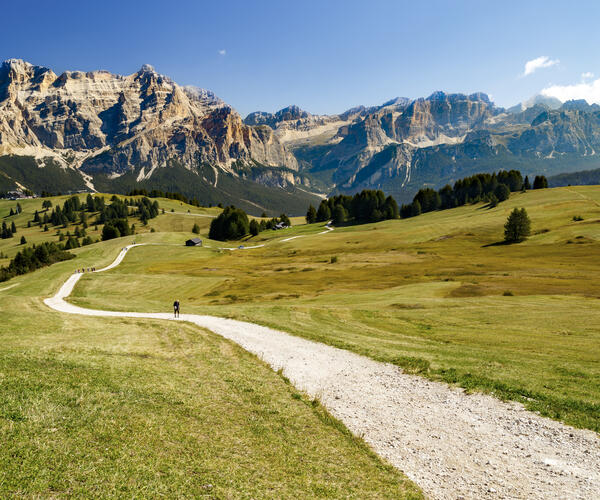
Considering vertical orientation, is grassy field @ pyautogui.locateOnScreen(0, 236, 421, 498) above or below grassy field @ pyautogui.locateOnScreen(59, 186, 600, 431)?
above

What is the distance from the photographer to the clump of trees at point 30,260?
300 feet

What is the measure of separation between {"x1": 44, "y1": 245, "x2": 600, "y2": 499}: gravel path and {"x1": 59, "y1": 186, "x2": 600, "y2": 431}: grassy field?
1.55 metres

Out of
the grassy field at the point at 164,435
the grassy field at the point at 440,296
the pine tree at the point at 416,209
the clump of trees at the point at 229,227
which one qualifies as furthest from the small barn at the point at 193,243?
the grassy field at the point at 164,435

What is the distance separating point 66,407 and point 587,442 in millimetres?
19102

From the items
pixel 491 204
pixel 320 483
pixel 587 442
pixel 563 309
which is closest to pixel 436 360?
pixel 587 442

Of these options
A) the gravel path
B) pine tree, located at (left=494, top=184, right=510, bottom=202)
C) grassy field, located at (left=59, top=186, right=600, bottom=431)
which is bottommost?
grassy field, located at (left=59, top=186, right=600, bottom=431)

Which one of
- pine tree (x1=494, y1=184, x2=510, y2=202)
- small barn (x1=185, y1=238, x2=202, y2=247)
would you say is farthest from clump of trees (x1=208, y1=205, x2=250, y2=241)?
pine tree (x1=494, y1=184, x2=510, y2=202)

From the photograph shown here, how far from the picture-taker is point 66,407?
11.7 meters

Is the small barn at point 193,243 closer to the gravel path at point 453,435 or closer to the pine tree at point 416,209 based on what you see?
the pine tree at point 416,209

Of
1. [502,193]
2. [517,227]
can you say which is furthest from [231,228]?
[502,193]

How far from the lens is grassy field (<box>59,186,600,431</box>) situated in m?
20.3

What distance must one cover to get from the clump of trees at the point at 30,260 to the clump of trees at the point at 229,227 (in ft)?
283

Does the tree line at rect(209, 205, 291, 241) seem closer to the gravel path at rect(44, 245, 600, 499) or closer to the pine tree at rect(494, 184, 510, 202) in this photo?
the pine tree at rect(494, 184, 510, 202)

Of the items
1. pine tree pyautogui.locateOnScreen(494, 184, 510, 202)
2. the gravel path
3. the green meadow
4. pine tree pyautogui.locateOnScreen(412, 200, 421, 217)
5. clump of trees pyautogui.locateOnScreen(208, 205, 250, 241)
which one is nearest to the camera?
the green meadow
